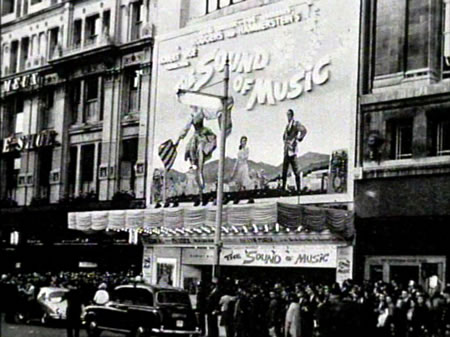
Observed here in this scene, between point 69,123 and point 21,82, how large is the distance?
395 centimetres

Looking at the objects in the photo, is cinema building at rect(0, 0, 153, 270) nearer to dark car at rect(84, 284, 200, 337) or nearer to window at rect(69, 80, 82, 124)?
window at rect(69, 80, 82, 124)

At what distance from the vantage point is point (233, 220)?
29.6 metres

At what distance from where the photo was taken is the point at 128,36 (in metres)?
39.0

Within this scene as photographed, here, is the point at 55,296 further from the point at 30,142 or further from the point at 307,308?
the point at 30,142

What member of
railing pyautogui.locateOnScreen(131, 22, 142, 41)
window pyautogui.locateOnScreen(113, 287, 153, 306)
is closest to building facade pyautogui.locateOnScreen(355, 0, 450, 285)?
window pyautogui.locateOnScreen(113, 287, 153, 306)

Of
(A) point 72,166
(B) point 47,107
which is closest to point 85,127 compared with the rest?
(A) point 72,166

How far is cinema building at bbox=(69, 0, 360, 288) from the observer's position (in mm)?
29828

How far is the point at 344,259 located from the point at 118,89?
1388cm

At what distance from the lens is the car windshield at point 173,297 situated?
23.3 meters

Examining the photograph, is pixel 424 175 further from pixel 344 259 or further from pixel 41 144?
pixel 41 144

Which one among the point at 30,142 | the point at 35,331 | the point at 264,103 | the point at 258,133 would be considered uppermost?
the point at 264,103

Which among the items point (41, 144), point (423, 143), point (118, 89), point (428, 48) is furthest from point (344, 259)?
point (41, 144)

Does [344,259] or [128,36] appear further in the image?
[128,36]

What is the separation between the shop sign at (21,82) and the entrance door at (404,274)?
70.4ft
